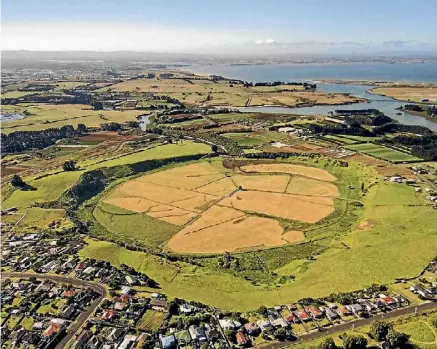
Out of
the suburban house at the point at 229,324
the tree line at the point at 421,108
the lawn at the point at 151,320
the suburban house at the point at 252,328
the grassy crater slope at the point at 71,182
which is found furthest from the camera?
the tree line at the point at 421,108

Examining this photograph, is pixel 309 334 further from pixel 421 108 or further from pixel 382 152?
pixel 421 108

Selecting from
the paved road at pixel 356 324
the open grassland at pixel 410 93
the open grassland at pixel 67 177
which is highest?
the paved road at pixel 356 324

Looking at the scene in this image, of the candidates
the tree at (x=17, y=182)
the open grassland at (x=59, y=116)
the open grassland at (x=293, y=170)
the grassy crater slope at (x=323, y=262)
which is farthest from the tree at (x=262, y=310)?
the open grassland at (x=59, y=116)

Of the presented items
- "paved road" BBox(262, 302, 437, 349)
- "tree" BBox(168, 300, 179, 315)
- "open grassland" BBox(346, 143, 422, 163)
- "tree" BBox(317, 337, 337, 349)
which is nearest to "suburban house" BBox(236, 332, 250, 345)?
"paved road" BBox(262, 302, 437, 349)

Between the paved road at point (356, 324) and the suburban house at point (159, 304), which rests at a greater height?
the paved road at point (356, 324)

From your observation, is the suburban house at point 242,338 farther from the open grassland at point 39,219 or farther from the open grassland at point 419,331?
the open grassland at point 39,219

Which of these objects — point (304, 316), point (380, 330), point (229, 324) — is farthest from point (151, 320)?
point (380, 330)
